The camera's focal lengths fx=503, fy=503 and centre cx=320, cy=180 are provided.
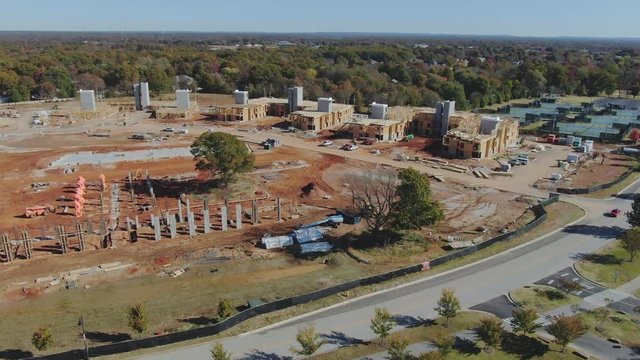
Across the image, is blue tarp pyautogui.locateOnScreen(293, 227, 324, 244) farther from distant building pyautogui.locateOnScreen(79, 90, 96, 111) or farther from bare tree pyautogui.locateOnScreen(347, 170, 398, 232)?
distant building pyautogui.locateOnScreen(79, 90, 96, 111)

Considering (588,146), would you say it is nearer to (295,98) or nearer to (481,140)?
(481,140)

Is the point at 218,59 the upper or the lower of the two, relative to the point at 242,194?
upper

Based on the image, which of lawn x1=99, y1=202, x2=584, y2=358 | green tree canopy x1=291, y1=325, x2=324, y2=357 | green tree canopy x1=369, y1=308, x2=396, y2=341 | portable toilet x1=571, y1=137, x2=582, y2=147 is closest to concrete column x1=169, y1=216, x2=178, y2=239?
lawn x1=99, y1=202, x2=584, y2=358

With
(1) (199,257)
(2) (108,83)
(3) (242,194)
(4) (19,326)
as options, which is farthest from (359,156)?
(2) (108,83)

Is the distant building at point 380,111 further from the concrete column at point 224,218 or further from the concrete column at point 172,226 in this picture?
the concrete column at point 172,226

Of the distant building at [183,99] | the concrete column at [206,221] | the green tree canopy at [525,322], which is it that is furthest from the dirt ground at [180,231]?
the distant building at [183,99]

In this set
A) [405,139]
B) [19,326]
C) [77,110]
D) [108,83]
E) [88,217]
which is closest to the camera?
[19,326]

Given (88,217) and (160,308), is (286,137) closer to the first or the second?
(88,217)
